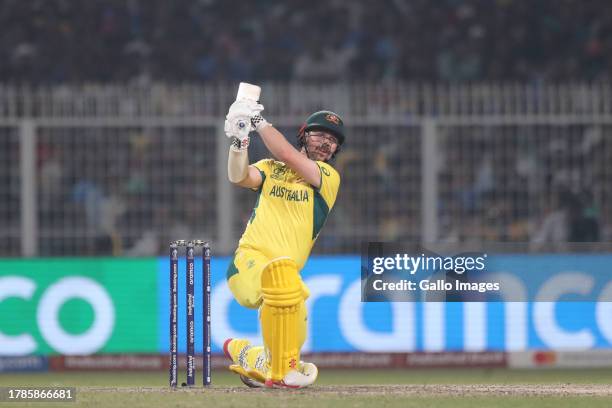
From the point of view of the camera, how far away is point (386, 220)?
1348 cm

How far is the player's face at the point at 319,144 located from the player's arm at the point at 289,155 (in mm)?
254

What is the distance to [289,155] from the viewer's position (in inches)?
324

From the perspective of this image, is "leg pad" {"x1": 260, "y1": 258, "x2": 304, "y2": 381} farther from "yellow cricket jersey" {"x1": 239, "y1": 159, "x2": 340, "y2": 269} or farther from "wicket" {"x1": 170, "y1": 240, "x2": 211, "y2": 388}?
"wicket" {"x1": 170, "y1": 240, "x2": 211, "y2": 388}

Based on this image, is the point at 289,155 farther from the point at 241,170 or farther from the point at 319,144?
the point at 319,144

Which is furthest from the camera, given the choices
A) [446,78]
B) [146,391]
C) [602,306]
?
[446,78]

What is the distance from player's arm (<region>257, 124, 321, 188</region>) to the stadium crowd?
11.2m

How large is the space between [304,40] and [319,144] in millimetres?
11565

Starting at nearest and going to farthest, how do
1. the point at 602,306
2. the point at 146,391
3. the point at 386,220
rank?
the point at 146,391
the point at 602,306
the point at 386,220

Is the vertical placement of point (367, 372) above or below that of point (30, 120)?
below

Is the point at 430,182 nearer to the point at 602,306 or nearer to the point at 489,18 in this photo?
the point at 602,306

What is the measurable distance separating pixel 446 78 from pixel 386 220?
6.58m

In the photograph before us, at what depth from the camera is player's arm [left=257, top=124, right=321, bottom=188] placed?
8.19m

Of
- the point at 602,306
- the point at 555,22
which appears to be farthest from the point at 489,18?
the point at 602,306

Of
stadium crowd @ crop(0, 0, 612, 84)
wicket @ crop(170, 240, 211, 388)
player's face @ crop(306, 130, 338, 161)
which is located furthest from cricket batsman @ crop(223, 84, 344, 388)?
stadium crowd @ crop(0, 0, 612, 84)
